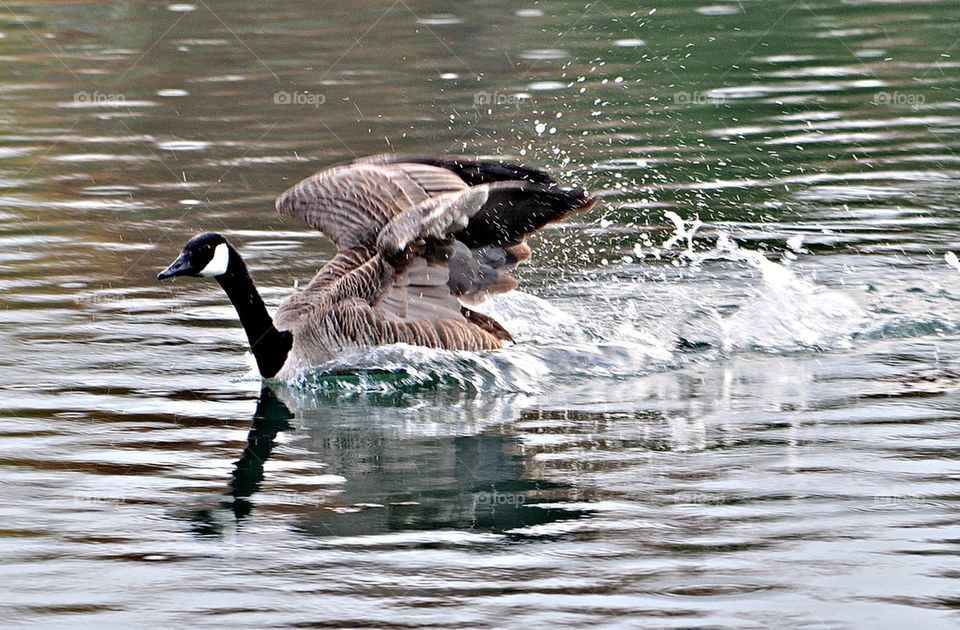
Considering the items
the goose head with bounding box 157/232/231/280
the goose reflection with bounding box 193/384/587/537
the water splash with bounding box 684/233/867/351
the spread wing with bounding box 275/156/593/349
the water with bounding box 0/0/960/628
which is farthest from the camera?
the water splash with bounding box 684/233/867/351

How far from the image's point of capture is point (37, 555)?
690 centimetres

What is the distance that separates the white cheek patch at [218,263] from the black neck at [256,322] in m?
0.04

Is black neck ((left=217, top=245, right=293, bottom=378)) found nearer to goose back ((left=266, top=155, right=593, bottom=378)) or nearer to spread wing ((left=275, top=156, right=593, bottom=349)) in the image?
goose back ((left=266, top=155, right=593, bottom=378))

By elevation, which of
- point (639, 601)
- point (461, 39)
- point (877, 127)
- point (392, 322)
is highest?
point (461, 39)

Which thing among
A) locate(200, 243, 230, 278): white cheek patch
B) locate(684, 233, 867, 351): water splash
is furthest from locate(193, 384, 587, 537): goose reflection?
locate(684, 233, 867, 351): water splash

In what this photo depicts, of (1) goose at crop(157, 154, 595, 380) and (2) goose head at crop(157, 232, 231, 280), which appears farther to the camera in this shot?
(2) goose head at crop(157, 232, 231, 280)

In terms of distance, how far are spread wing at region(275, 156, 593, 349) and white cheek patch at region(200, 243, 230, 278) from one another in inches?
24.4

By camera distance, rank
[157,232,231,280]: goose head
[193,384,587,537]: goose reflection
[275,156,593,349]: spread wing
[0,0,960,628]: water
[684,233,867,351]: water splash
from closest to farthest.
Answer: [0,0,960,628]: water
[193,384,587,537]: goose reflection
[275,156,593,349]: spread wing
[157,232,231,280]: goose head
[684,233,867,351]: water splash

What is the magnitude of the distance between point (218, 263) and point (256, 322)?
428 millimetres

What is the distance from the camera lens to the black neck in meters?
9.83

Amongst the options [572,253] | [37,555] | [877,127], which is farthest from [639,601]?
[877,127]

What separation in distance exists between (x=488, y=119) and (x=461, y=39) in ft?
17.8

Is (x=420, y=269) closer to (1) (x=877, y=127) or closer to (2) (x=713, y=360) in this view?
(2) (x=713, y=360)

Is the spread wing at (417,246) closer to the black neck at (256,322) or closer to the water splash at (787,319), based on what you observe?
the black neck at (256,322)
